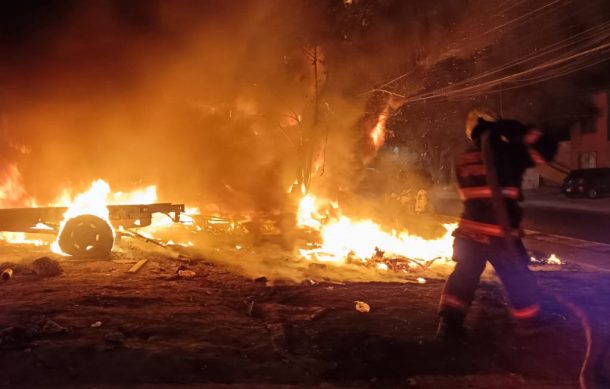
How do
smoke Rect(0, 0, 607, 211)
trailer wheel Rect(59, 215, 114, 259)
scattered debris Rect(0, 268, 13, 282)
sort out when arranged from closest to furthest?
1. scattered debris Rect(0, 268, 13, 282)
2. trailer wheel Rect(59, 215, 114, 259)
3. smoke Rect(0, 0, 607, 211)

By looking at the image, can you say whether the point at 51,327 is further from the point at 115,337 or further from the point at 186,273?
the point at 186,273

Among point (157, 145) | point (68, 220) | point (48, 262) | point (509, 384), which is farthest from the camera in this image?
point (157, 145)

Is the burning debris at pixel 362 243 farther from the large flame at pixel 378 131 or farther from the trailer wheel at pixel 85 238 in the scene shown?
the trailer wheel at pixel 85 238

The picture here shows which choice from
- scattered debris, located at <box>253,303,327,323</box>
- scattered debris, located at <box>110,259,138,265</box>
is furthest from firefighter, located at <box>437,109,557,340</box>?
scattered debris, located at <box>110,259,138,265</box>

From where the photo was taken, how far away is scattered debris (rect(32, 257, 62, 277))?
6.09m

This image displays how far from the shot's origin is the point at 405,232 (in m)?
9.79

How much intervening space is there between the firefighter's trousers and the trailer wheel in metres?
5.20

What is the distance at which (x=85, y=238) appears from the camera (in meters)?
7.29

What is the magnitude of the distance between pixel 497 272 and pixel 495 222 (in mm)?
407

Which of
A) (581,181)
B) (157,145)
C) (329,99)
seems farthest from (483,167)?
(581,181)

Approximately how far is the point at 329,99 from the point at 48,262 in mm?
6726

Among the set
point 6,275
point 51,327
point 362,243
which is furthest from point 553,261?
point 6,275

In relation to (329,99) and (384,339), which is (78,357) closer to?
(384,339)

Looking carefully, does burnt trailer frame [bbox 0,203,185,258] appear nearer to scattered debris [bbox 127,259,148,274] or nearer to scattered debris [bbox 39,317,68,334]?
scattered debris [bbox 127,259,148,274]
